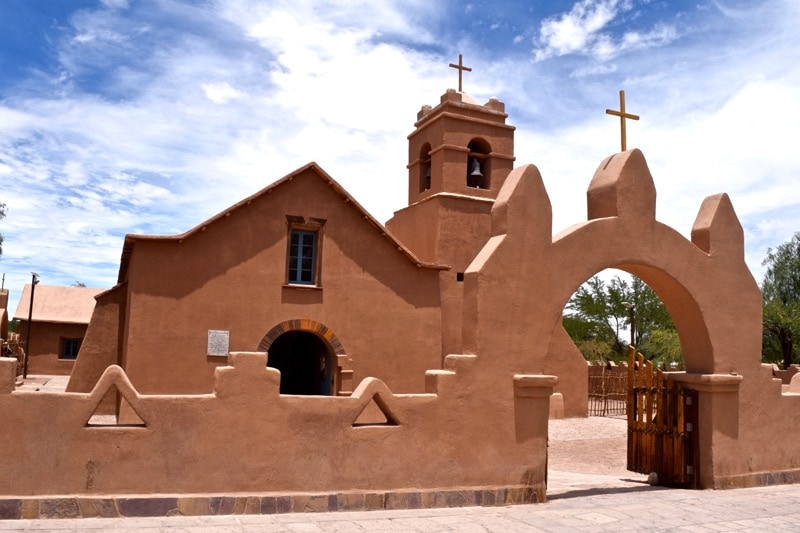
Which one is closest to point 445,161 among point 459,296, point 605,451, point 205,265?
point 459,296

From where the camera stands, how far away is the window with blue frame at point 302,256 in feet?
51.7

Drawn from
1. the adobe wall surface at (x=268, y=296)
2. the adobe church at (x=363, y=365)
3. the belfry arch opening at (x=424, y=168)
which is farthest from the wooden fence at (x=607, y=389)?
Answer: the adobe wall surface at (x=268, y=296)

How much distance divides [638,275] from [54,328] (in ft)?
93.3

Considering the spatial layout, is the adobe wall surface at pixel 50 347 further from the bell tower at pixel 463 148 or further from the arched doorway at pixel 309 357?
the bell tower at pixel 463 148

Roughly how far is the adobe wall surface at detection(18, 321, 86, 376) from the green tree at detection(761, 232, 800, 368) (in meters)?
32.6

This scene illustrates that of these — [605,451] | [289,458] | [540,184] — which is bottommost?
[605,451]

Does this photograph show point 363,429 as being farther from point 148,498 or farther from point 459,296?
point 459,296

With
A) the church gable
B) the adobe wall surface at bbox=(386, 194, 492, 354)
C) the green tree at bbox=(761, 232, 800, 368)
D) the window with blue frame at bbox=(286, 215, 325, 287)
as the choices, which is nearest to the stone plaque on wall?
the church gable

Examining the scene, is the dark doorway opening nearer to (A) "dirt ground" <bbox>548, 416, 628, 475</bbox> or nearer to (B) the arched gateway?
(A) "dirt ground" <bbox>548, 416, 628, 475</bbox>

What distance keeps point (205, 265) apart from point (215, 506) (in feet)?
27.4

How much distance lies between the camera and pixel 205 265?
582 inches

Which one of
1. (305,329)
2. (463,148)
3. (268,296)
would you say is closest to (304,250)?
(268,296)

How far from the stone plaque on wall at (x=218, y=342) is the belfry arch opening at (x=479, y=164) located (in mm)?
7944

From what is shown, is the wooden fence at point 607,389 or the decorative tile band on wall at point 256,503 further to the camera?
the wooden fence at point 607,389
